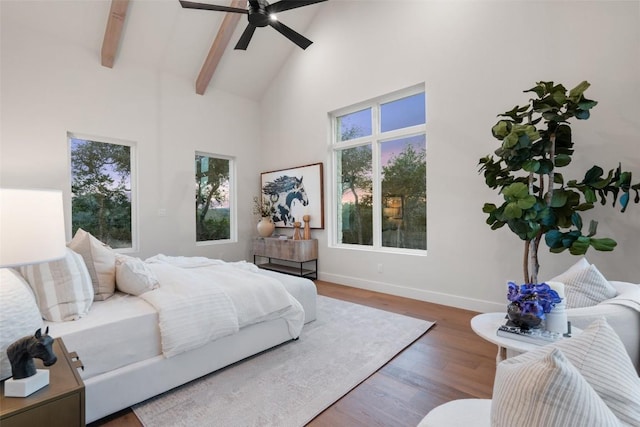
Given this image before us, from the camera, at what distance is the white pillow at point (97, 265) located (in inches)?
83.4

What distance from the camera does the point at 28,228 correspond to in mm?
1064

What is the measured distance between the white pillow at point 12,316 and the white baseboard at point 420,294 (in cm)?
363

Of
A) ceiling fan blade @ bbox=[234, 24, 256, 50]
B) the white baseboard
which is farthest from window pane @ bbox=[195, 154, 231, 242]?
ceiling fan blade @ bbox=[234, 24, 256, 50]

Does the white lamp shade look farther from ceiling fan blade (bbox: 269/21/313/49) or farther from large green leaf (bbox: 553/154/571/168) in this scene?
Answer: large green leaf (bbox: 553/154/571/168)

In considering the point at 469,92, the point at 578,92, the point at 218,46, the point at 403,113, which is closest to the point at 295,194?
the point at 403,113

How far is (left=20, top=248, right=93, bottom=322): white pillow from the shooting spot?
171 centimetres

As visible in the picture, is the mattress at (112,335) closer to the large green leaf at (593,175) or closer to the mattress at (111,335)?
the mattress at (111,335)

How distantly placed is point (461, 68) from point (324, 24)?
251 centimetres

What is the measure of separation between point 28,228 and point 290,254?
154 inches

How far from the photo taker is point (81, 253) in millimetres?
2111

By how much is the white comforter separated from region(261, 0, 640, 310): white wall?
81.8 inches

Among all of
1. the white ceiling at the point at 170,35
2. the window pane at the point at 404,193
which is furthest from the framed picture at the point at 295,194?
the white ceiling at the point at 170,35

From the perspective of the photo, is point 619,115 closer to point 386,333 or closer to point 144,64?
point 386,333

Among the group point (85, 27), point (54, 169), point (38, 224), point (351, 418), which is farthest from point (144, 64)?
point (351, 418)
